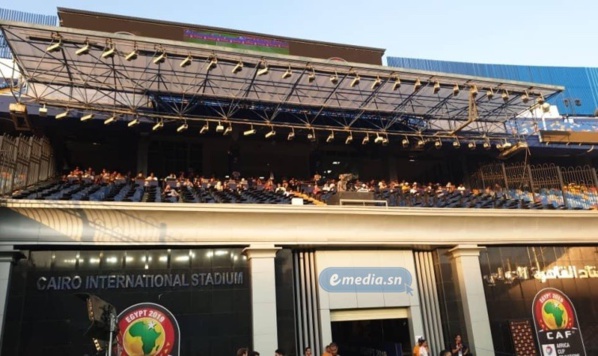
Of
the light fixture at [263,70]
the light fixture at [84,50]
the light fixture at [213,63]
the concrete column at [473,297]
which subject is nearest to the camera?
the light fixture at [84,50]

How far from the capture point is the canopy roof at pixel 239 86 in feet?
52.7

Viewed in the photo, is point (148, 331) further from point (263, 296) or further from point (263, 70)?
point (263, 70)

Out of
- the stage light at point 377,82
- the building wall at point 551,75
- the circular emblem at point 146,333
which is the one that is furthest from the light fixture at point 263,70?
the building wall at point 551,75

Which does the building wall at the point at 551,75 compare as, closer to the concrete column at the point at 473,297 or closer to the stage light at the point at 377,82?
the stage light at the point at 377,82

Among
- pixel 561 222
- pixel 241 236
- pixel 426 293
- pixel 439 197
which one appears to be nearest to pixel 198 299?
pixel 241 236

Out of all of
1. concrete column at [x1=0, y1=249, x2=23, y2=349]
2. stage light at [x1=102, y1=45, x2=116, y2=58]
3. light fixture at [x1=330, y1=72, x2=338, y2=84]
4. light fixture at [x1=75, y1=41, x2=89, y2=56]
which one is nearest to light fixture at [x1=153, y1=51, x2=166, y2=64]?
stage light at [x1=102, y1=45, x2=116, y2=58]

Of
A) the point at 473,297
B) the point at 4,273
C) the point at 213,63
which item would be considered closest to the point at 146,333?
the point at 4,273

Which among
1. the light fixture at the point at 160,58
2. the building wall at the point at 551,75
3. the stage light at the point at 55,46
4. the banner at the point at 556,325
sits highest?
the building wall at the point at 551,75

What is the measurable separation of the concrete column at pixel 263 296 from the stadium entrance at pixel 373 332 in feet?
8.21

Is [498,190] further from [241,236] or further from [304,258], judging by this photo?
[241,236]

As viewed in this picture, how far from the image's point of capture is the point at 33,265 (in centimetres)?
1303

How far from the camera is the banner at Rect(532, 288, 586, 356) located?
17.0 m

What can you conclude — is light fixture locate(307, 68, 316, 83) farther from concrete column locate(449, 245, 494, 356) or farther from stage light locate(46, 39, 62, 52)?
stage light locate(46, 39, 62, 52)

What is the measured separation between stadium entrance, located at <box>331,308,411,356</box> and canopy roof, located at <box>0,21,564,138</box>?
27.7 ft
